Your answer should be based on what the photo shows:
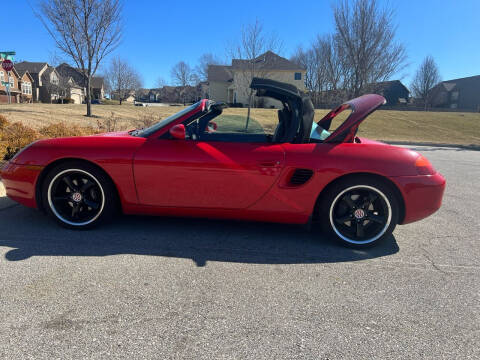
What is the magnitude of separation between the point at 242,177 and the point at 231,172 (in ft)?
0.37

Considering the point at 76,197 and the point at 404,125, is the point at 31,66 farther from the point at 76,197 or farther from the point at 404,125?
the point at 76,197

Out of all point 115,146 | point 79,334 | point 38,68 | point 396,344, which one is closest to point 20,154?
point 115,146

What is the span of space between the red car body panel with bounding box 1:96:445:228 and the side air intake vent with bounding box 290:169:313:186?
30 millimetres

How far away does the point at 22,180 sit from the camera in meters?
3.09

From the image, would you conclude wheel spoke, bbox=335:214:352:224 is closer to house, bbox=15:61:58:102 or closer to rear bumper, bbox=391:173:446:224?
rear bumper, bbox=391:173:446:224

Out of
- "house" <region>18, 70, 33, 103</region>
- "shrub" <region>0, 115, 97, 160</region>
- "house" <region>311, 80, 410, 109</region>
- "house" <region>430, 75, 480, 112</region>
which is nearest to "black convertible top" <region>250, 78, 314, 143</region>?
"house" <region>311, 80, 410, 109</region>

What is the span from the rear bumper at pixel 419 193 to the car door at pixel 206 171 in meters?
1.17

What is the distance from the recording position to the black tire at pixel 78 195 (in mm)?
3035

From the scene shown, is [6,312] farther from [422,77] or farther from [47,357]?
[422,77]

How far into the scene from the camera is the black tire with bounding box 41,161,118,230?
9.96 feet

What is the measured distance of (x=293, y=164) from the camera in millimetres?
2881

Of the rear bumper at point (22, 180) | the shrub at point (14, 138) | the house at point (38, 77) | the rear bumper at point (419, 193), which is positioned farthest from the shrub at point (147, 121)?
the house at point (38, 77)

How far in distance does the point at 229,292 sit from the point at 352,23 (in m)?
18.3

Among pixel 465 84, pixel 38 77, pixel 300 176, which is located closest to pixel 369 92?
pixel 300 176
